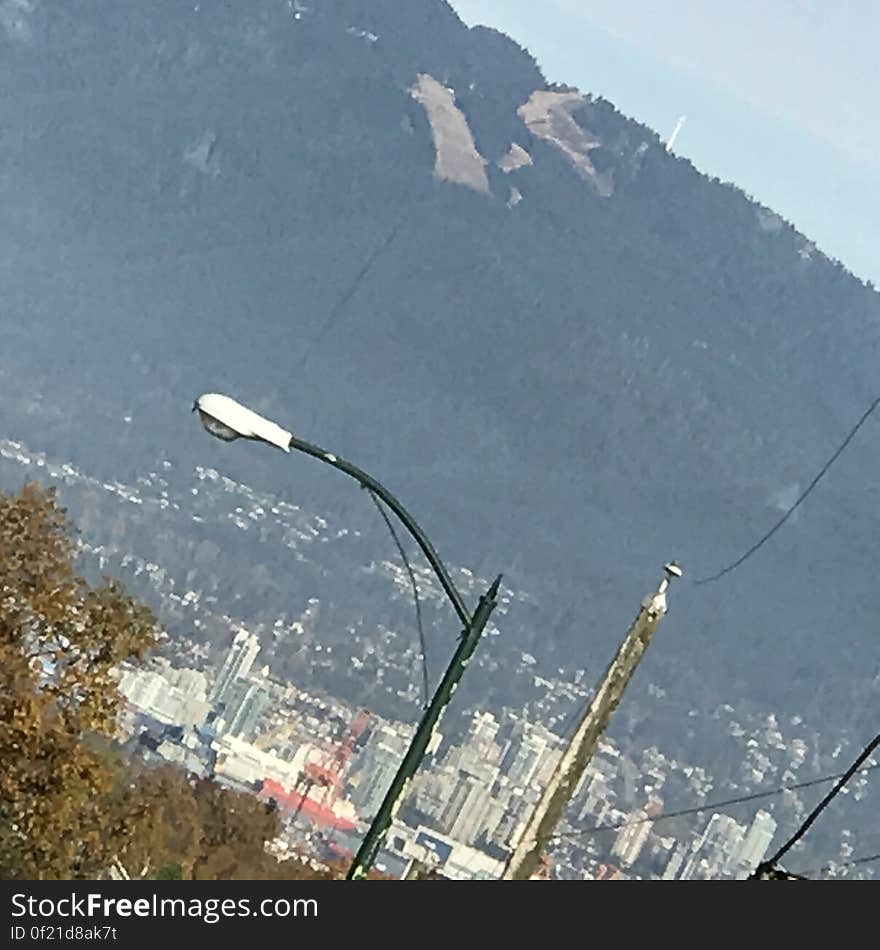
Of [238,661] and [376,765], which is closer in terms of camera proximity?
[376,765]

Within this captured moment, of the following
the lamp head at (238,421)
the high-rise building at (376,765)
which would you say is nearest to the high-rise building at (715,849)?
the high-rise building at (376,765)

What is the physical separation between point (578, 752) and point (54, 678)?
677 cm

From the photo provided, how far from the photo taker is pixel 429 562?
378 inches

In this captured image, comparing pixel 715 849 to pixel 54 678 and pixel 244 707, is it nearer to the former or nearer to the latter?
pixel 244 707

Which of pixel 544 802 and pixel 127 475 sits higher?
pixel 127 475

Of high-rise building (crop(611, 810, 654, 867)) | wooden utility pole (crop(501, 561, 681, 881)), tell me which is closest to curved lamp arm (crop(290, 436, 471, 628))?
wooden utility pole (crop(501, 561, 681, 881))

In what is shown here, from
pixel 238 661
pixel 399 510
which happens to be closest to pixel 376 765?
pixel 238 661

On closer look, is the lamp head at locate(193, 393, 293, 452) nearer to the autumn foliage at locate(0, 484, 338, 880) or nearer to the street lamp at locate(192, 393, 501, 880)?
the street lamp at locate(192, 393, 501, 880)

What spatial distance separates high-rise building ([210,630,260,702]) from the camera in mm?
116625

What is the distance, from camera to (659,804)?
405ft
